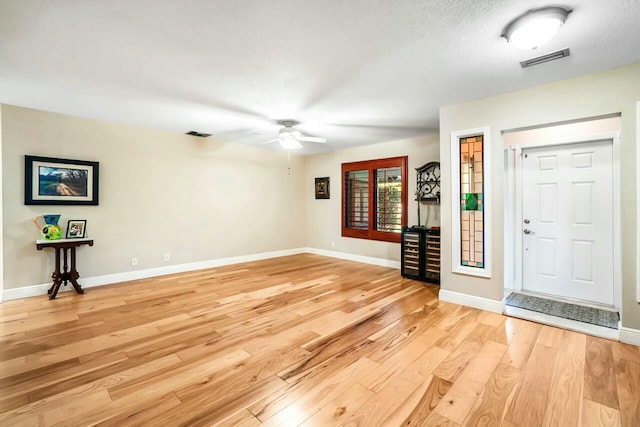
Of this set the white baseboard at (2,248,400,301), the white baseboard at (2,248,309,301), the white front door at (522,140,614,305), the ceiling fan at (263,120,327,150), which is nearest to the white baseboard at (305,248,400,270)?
the white baseboard at (2,248,400,301)

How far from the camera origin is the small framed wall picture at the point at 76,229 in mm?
4125

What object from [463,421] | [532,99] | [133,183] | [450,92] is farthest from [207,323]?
[532,99]

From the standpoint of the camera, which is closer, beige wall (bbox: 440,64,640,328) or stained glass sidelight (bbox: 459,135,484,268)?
beige wall (bbox: 440,64,640,328)

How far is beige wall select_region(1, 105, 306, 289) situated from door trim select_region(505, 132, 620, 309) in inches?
184

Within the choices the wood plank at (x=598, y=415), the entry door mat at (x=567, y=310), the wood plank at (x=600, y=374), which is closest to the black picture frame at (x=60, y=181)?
the wood plank at (x=598, y=415)

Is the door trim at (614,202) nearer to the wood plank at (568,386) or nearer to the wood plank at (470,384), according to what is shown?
the wood plank at (568,386)

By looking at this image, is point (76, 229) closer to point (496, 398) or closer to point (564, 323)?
point (496, 398)

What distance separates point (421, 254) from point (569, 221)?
77.0 inches

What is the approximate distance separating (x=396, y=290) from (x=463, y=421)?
257cm

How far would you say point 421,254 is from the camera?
4734 mm

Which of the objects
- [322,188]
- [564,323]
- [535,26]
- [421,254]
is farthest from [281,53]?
[322,188]

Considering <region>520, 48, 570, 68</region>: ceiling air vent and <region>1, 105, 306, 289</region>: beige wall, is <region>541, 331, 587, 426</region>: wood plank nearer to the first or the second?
<region>520, 48, 570, 68</region>: ceiling air vent

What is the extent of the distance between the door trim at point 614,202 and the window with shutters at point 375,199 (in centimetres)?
188

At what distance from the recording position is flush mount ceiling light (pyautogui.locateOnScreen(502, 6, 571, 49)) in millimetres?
1875
